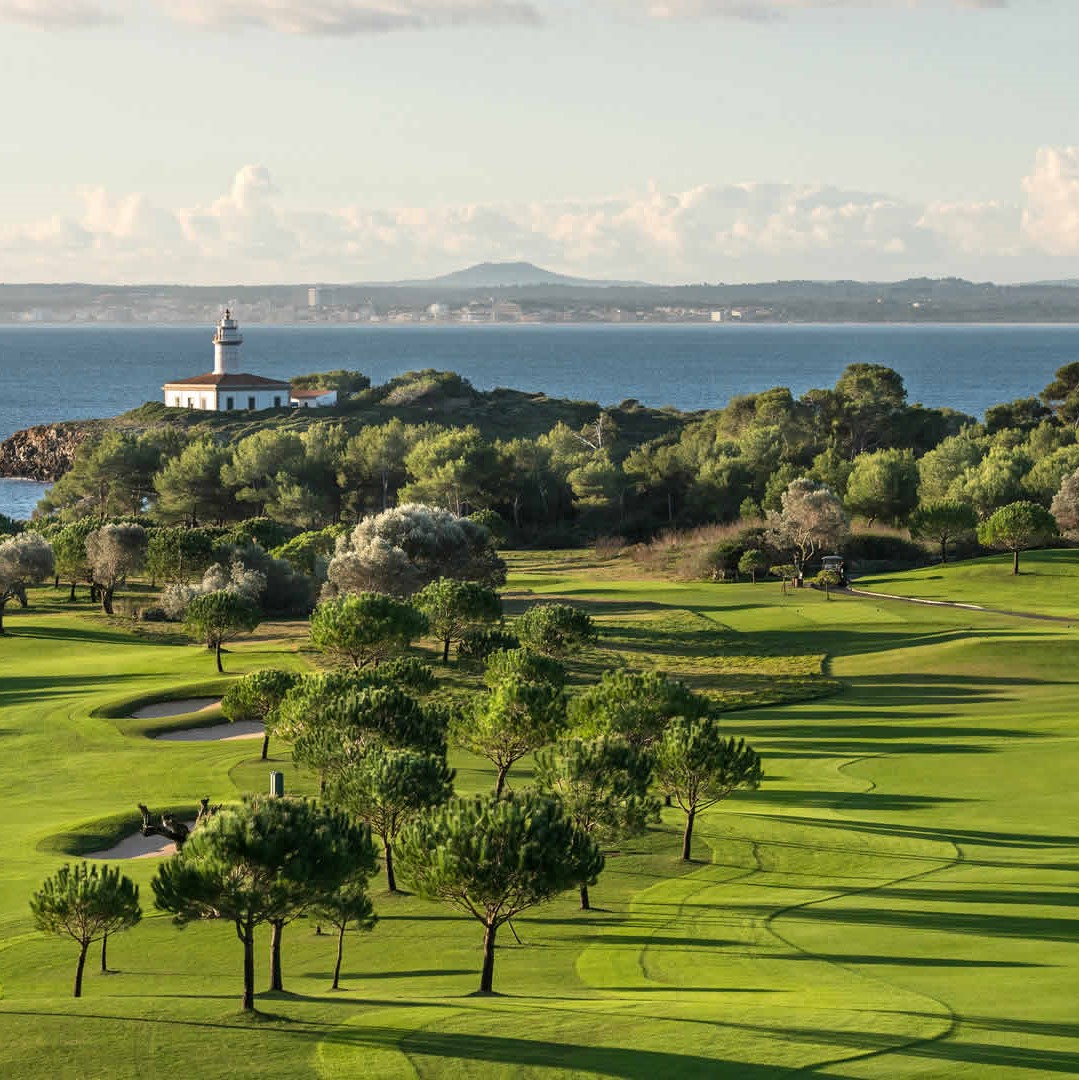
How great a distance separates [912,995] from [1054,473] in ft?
277

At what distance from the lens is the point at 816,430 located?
472 feet

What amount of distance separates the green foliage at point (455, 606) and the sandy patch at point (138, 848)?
2227 cm

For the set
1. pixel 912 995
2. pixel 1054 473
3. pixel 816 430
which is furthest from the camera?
pixel 816 430

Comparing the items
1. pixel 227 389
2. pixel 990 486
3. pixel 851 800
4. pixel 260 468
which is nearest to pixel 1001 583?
pixel 990 486

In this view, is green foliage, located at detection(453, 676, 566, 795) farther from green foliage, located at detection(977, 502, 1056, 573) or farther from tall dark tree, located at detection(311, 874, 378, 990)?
green foliage, located at detection(977, 502, 1056, 573)

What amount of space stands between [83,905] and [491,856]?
7.53 meters

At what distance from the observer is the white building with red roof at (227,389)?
174 meters

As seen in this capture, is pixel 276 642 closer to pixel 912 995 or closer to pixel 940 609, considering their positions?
pixel 940 609

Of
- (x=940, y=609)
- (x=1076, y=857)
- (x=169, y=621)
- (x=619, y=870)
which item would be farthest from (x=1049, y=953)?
(x=169, y=621)

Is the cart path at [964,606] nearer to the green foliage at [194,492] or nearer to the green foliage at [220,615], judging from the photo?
the green foliage at [220,615]

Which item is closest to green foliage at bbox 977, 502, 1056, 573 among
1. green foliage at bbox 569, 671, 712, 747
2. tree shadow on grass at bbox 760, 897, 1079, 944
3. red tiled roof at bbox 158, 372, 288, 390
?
green foliage at bbox 569, 671, 712, 747

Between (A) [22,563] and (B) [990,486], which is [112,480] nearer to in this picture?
(A) [22,563]

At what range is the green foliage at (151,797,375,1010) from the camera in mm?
27625

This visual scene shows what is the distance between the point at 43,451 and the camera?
18175 centimetres
